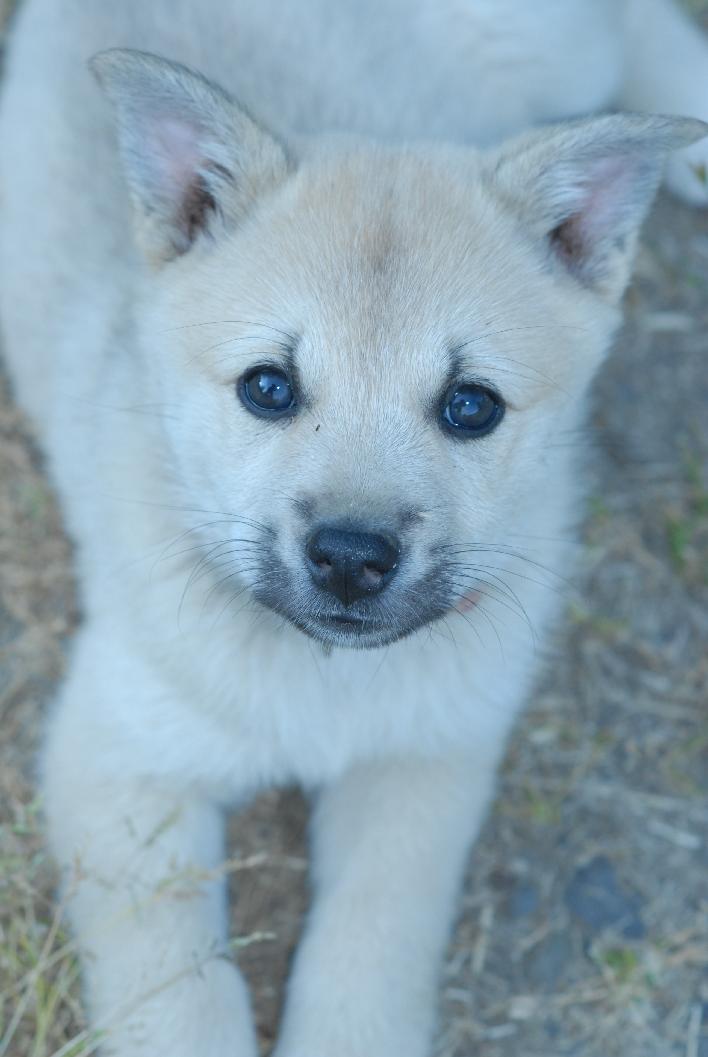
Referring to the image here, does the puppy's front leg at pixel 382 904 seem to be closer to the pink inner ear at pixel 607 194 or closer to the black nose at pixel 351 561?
the black nose at pixel 351 561

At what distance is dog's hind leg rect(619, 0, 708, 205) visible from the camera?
5086mm

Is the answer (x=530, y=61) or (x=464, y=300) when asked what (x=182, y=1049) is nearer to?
(x=464, y=300)

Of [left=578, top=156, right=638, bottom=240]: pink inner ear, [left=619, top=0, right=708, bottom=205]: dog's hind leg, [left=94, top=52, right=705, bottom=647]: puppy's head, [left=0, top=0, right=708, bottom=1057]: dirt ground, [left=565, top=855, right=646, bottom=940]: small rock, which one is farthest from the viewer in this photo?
[left=619, top=0, right=708, bottom=205]: dog's hind leg

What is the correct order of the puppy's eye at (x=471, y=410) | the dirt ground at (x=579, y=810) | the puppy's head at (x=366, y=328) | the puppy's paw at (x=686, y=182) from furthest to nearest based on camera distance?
the puppy's paw at (x=686, y=182)
the dirt ground at (x=579, y=810)
the puppy's eye at (x=471, y=410)
the puppy's head at (x=366, y=328)

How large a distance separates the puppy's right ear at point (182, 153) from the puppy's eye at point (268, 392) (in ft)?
1.41

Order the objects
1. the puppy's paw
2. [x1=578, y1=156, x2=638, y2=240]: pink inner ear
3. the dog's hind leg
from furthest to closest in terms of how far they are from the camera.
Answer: the dog's hind leg
the puppy's paw
[x1=578, y1=156, x2=638, y2=240]: pink inner ear

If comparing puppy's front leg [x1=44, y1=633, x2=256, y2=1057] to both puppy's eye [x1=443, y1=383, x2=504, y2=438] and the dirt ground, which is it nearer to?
the dirt ground

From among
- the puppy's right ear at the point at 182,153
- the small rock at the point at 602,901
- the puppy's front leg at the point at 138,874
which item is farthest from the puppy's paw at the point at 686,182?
the puppy's front leg at the point at 138,874

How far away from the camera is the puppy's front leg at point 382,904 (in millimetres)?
3031

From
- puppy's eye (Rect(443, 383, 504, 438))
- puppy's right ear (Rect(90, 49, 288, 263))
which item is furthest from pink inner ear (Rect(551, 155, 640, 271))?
puppy's right ear (Rect(90, 49, 288, 263))

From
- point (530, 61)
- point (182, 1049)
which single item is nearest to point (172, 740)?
point (182, 1049)

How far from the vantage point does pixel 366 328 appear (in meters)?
2.62

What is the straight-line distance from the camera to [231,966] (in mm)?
3119

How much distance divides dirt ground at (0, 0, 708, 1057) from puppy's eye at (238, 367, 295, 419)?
110cm
